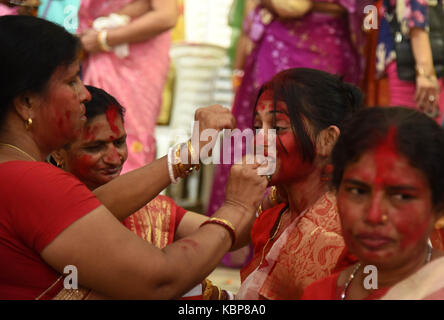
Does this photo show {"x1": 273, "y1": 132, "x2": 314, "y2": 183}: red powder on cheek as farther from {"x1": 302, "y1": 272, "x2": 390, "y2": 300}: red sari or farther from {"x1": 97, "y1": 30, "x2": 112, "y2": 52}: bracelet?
{"x1": 97, "y1": 30, "x2": 112, "y2": 52}: bracelet

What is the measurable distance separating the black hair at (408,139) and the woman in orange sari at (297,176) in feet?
1.42

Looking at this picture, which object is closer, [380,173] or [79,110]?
[380,173]

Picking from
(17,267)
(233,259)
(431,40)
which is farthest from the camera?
(233,259)

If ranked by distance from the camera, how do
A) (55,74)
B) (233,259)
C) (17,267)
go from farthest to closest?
(233,259) → (55,74) → (17,267)

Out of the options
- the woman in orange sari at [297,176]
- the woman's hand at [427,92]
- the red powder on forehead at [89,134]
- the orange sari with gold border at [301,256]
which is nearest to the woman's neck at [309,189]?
the woman in orange sari at [297,176]

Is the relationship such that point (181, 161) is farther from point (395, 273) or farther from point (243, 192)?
point (395, 273)

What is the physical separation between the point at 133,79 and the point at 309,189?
5.69ft

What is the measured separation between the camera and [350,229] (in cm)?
148

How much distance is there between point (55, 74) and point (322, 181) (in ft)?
3.33

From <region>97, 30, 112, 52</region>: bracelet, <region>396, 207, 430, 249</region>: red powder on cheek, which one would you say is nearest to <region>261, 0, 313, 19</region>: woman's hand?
<region>97, 30, 112, 52</region>: bracelet

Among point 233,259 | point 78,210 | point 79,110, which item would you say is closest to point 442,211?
point 78,210

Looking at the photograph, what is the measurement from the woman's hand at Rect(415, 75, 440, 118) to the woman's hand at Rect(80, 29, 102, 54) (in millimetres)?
1844
